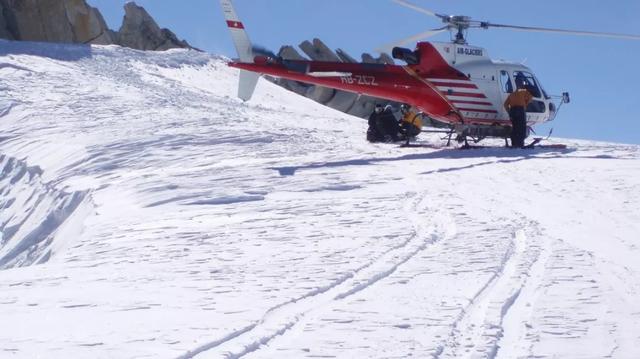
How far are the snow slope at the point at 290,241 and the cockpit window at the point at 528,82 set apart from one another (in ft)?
7.32

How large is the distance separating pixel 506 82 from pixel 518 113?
1.45 meters

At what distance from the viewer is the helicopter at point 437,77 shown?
18719 mm

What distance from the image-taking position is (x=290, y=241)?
9.23m

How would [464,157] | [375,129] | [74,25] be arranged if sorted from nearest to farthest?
[464,157] < [375,129] < [74,25]

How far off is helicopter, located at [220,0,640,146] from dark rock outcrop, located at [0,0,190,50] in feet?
63.3

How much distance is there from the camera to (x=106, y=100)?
2008cm

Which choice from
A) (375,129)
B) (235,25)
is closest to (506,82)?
(375,129)

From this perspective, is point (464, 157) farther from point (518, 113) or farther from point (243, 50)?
point (243, 50)

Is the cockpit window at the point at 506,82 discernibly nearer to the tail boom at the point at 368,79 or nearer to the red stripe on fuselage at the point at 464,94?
the red stripe on fuselage at the point at 464,94

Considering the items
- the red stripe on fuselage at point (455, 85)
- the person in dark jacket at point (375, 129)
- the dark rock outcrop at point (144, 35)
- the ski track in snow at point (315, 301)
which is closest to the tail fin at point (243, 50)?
the person in dark jacket at point (375, 129)

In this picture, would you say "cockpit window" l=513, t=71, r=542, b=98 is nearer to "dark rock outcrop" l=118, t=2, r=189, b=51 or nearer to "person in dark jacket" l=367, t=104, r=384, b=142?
"person in dark jacket" l=367, t=104, r=384, b=142

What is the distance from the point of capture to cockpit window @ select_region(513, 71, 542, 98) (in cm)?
2025

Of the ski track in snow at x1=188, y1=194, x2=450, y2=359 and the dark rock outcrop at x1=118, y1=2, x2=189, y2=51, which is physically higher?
the dark rock outcrop at x1=118, y1=2, x2=189, y2=51

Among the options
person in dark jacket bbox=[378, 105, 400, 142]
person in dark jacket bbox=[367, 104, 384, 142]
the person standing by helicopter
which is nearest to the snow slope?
person in dark jacket bbox=[367, 104, 384, 142]
